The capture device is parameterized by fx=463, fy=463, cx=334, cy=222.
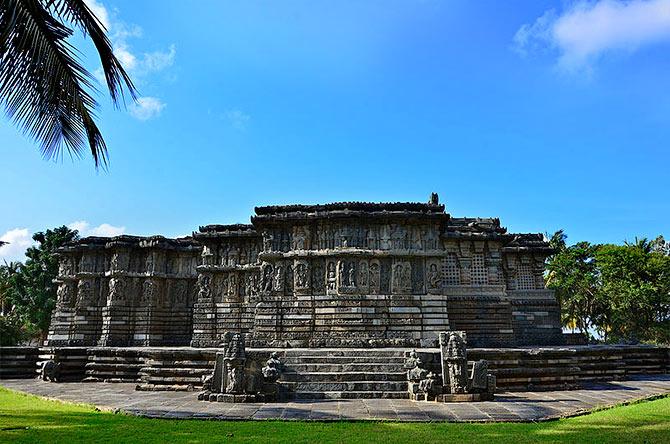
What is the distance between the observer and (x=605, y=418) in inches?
369

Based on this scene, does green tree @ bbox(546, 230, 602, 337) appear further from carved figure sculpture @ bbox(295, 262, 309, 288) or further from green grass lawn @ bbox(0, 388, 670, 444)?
green grass lawn @ bbox(0, 388, 670, 444)

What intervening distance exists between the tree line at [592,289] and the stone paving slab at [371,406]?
77.0 feet

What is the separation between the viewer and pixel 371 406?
11.1 meters

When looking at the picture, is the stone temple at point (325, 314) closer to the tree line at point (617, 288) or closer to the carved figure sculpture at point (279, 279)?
the carved figure sculpture at point (279, 279)

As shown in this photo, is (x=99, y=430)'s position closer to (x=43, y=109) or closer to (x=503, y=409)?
(x=43, y=109)

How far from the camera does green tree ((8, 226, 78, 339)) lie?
1527 inches

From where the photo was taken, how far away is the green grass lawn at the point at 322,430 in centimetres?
750

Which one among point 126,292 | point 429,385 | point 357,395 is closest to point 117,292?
point 126,292

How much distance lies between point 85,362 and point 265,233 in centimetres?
887

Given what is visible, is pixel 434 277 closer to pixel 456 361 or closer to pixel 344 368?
pixel 344 368

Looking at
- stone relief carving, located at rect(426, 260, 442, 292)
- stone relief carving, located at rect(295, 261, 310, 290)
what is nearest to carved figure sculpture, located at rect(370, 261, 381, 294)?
stone relief carving, located at rect(426, 260, 442, 292)

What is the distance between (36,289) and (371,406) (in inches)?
1501

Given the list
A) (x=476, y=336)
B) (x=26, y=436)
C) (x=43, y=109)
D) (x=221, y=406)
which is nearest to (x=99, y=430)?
(x=26, y=436)

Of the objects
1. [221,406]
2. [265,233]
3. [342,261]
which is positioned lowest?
[221,406]
